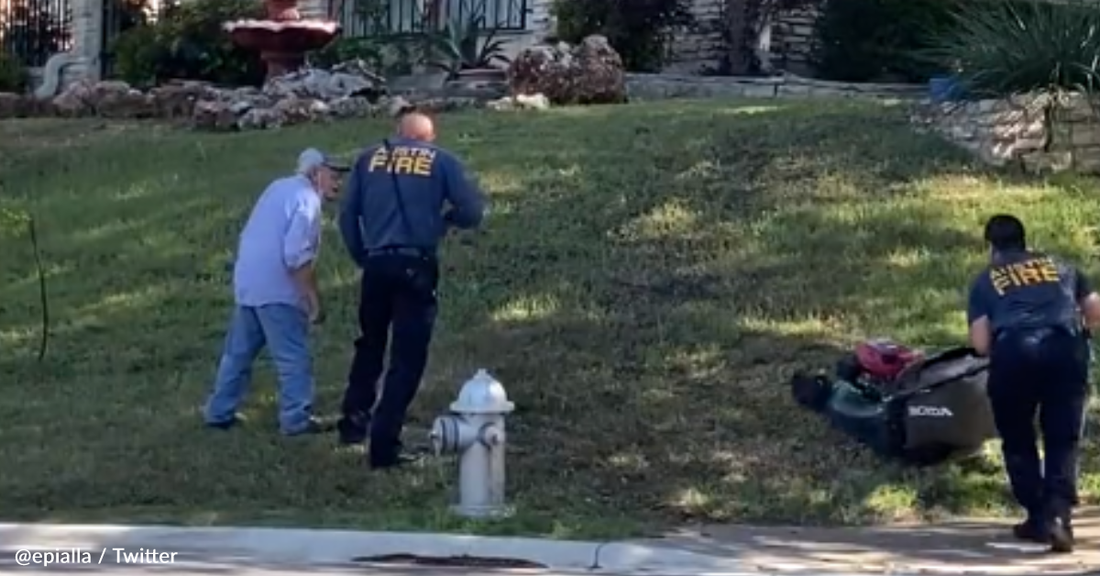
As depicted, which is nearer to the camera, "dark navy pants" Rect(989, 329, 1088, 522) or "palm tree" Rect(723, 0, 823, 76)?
"dark navy pants" Rect(989, 329, 1088, 522)

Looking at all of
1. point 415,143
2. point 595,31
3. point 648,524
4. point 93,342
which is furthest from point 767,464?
point 595,31

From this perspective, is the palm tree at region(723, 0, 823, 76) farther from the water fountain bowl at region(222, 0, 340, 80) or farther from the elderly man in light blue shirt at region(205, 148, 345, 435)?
the elderly man in light blue shirt at region(205, 148, 345, 435)

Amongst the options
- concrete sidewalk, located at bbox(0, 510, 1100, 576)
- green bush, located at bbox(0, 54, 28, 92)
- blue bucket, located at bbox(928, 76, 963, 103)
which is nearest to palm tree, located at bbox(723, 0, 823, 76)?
blue bucket, located at bbox(928, 76, 963, 103)

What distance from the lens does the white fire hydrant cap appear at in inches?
455

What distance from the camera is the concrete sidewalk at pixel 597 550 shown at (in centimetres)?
1063

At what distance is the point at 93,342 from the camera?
602 inches

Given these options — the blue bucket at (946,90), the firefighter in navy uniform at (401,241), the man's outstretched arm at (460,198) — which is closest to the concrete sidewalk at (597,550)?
the firefighter in navy uniform at (401,241)

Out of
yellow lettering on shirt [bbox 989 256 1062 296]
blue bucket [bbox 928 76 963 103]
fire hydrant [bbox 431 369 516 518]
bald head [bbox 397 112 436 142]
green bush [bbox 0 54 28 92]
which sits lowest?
fire hydrant [bbox 431 369 516 518]

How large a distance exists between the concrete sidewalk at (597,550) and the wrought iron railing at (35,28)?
755 inches

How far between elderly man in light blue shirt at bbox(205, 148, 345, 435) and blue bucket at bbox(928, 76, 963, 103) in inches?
247

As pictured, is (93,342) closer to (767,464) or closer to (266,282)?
(266,282)

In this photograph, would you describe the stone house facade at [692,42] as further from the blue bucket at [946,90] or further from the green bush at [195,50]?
the blue bucket at [946,90]

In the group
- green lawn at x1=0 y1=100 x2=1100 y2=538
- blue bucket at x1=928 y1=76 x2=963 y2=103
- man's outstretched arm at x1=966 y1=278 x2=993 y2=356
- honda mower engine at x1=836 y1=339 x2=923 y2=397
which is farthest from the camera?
blue bucket at x1=928 y1=76 x2=963 y2=103

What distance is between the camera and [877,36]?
2281 centimetres
